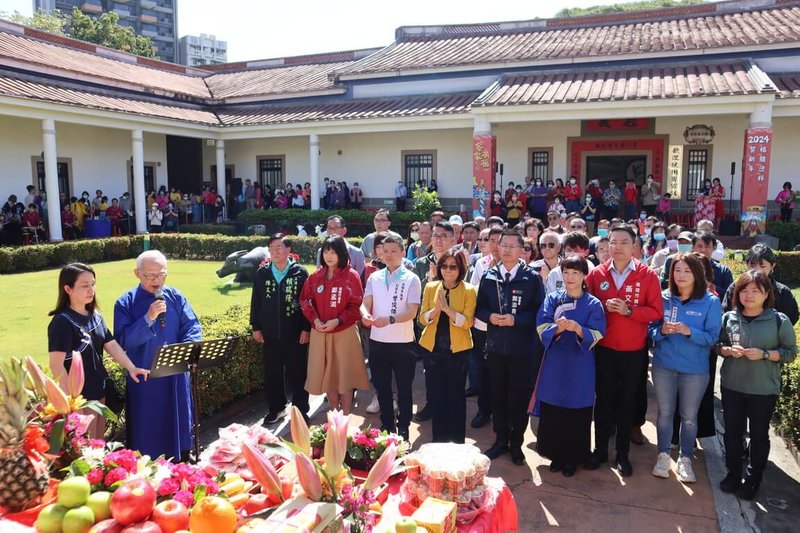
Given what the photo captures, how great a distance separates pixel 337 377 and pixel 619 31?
20.4 meters

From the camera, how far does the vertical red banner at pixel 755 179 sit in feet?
47.7

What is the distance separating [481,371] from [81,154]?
61.5 feet

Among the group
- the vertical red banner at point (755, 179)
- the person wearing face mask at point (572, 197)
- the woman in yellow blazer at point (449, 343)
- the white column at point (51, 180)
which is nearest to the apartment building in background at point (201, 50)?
the white column at point (51, 180)

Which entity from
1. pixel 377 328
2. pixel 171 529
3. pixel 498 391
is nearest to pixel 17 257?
pixel 377 328

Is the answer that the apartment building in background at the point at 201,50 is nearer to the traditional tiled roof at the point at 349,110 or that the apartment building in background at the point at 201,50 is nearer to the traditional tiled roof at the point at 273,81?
the traditional tiled roof at the point at 273,81

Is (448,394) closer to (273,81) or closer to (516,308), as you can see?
(516,308)

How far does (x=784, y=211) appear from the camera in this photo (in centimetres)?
1622

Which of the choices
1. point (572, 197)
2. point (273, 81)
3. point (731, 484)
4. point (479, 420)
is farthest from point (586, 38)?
point (731, 484)

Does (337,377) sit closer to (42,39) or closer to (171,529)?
(171,529)

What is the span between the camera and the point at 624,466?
4664 mm

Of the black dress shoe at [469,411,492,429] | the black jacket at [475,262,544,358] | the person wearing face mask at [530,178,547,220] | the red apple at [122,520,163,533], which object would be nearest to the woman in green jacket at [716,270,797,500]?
the black jacket at [475,262,544,358]

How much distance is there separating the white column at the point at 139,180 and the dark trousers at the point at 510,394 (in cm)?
1676

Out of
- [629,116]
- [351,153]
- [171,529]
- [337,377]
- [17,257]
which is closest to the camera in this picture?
[171,529]

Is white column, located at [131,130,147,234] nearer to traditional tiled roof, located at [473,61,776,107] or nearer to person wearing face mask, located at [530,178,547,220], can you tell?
traditional tiled roof, located at [473,61,776,107]
